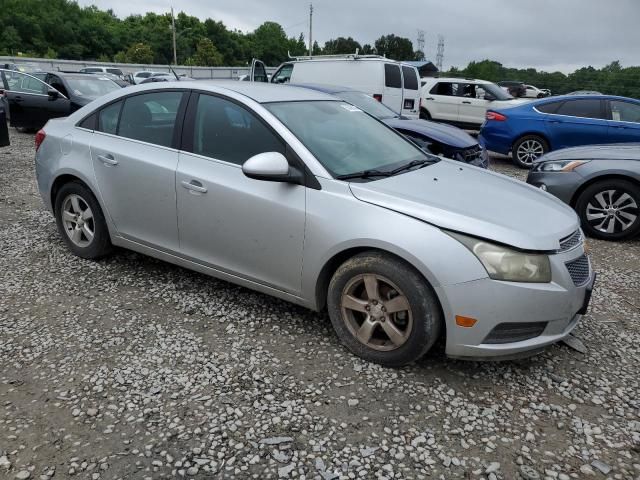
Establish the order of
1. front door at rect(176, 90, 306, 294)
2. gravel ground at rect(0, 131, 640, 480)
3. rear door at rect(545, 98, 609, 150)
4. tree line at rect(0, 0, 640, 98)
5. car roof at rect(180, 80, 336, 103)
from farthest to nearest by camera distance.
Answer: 1. tree line at rect(0, 0, 640, 98)
2. rear door at rect(545, 98, 609, 150)
3. car roof at rect(180, 80, 336, 103)
4. front door at rect(176, 90, 306, 294)
5. gravel ground at rect(0, 131, 640, 480)

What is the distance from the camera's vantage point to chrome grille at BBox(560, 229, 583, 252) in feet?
9.24

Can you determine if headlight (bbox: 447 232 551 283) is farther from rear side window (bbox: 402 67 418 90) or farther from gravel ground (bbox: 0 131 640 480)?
rear side window (bbox: 402 67 418 90)

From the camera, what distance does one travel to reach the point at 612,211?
5531 mm

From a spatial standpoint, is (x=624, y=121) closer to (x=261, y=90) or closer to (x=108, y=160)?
(x=261, y=90)

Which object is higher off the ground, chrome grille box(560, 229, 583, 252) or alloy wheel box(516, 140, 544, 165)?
chrome grille box(560, 229, 583, 252)

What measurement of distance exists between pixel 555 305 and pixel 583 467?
2.68ft

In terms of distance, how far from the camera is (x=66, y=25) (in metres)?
67.8

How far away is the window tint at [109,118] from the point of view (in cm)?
402

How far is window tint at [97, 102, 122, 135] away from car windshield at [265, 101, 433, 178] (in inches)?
57.2

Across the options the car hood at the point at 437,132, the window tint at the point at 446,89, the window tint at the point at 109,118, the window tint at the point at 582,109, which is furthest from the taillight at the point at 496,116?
the window tint at the point at 109,118

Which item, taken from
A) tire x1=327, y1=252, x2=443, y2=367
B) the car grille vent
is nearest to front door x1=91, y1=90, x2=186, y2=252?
tire x1=327, y1=252, x2=443, y2=367

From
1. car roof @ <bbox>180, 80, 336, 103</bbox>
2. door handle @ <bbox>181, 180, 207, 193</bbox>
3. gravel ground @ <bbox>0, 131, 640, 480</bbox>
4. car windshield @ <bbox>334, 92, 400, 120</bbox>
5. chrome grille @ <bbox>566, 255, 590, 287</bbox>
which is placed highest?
car roof @ <bbox>180, 80, 336, 103</bbox>

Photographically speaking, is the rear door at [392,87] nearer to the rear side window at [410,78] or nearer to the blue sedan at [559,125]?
the rear side window at [410,78]

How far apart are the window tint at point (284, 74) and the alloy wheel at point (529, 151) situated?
611 cm
